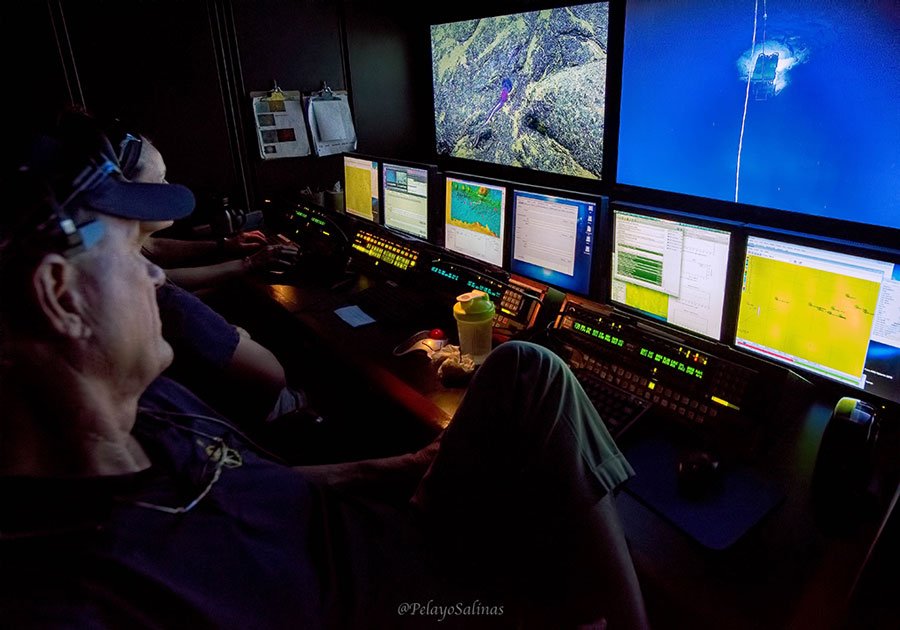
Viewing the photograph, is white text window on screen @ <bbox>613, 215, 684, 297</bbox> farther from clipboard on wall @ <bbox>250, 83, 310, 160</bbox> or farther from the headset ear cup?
clipboard on wall @ <bbox>250, 83, 310, 160</bbox>

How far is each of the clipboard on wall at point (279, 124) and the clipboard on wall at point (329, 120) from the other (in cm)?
6

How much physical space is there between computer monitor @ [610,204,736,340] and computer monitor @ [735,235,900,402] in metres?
0.07

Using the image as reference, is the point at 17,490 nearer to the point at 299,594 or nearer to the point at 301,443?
the point at 299,594

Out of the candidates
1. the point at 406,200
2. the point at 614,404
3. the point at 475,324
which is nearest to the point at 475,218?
the point at 406,200

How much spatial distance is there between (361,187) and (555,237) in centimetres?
123

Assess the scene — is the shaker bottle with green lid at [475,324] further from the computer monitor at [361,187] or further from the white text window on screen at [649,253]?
the computer monitor at [361,187]

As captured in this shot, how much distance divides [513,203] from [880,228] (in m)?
1.46

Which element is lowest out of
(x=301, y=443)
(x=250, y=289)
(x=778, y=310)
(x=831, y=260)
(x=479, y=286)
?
(x=301, y=443)

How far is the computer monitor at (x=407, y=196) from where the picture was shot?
90.7 inches

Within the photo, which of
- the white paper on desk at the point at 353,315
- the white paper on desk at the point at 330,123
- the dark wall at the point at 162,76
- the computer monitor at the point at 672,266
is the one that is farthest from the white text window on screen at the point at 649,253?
the dark wall at the point at 162,76

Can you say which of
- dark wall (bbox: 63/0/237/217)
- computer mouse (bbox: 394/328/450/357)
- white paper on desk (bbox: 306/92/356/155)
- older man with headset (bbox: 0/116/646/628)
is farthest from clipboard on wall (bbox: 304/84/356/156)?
older man with headset (bbox: 0/116/646/628)

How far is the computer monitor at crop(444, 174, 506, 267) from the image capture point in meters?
2.00

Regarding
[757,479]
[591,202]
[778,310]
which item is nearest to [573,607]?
[757,479]

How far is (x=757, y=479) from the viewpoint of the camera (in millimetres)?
1191
